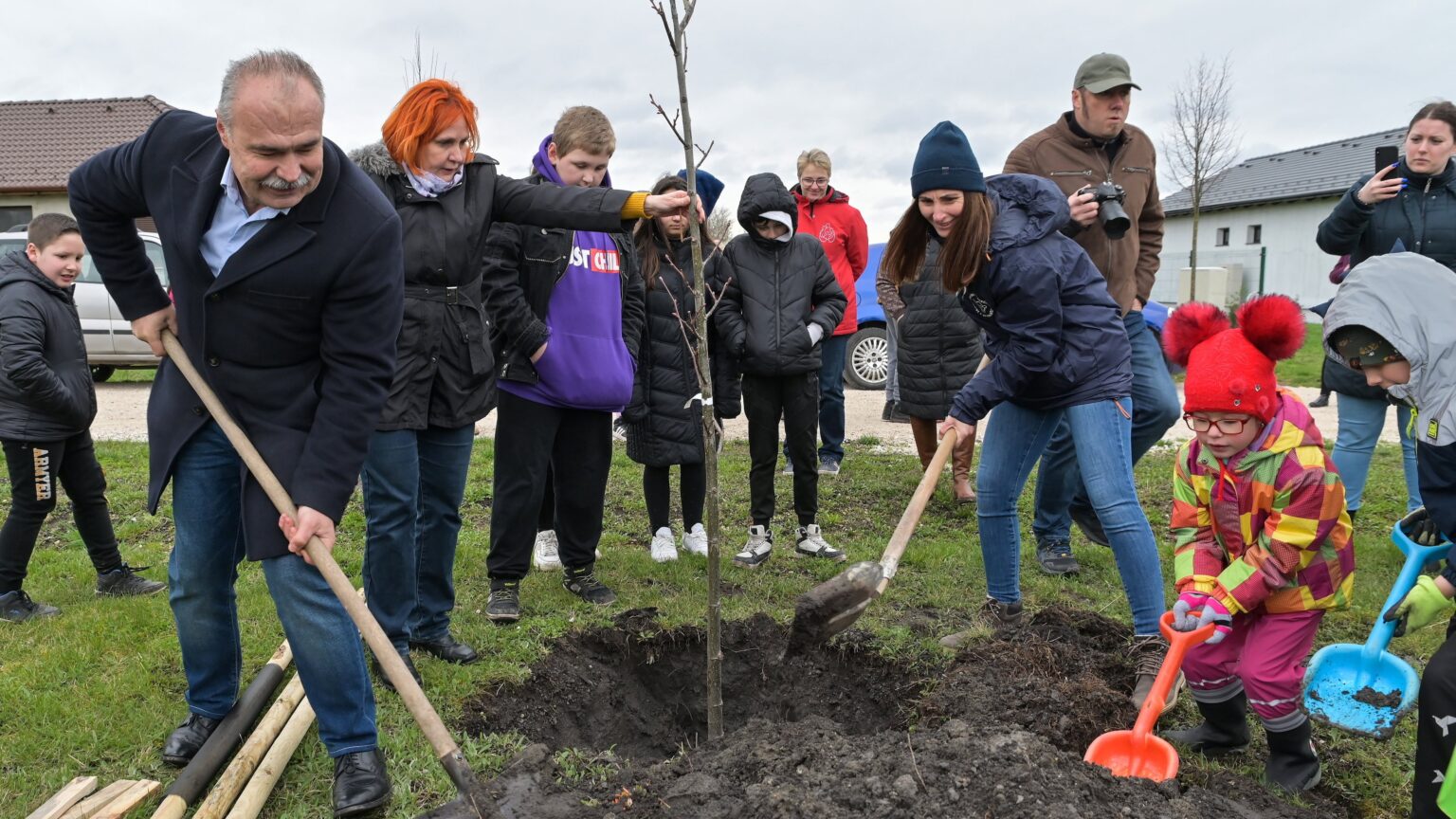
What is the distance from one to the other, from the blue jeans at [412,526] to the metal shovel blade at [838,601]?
1.43m

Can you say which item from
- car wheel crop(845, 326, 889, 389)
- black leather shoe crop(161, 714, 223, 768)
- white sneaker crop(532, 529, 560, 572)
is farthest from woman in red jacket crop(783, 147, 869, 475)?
car wheel crop(845, 326, 889, 389)

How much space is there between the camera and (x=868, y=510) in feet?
22.3

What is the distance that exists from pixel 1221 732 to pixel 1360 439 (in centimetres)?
275

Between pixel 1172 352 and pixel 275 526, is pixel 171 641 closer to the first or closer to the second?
pixel 275 526

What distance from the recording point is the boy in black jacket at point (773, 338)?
18.3 feet

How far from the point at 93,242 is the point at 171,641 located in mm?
1880

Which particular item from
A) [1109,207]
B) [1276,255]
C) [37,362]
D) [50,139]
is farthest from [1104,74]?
[1276,255]

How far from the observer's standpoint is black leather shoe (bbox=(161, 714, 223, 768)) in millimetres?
3195

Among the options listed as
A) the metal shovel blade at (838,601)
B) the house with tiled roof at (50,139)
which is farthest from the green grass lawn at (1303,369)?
the house with tiled roof at (50,139)

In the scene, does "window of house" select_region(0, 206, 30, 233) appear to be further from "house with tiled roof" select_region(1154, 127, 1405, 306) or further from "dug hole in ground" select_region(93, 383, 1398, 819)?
"house with tiled roof" select_region(1154, 127, 1405, 306)

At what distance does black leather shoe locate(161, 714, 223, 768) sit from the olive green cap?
4.47 meters

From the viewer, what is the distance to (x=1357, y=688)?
3273mm

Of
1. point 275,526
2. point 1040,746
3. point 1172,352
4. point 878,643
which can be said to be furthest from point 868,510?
point 275,526

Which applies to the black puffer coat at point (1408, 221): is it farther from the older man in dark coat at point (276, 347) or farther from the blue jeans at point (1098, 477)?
the older man in dark coat at point (276, 347)
